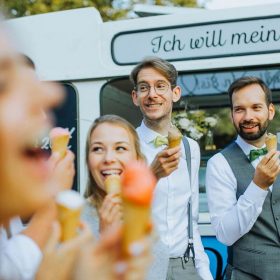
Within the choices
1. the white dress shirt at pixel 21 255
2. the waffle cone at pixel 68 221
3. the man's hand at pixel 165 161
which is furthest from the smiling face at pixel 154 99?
the waffle cone at pixel 68 221

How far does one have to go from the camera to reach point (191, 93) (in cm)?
471

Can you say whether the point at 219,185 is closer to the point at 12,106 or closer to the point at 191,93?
the point at 191,93

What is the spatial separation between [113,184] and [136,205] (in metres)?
1.04

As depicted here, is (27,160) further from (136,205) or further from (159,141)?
(159,141)

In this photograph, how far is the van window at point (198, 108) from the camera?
462cm

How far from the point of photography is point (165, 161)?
102 inches

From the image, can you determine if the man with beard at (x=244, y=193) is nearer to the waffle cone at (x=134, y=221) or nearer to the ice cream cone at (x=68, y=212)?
the ice cream cone at (x=68, y=212)

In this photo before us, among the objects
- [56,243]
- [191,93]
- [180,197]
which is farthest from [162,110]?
[56,243]

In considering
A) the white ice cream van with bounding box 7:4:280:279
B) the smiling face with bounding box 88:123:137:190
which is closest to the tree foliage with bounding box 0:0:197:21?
the white ice cream van with bounding box 7:4:280:279

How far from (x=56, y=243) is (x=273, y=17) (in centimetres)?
379

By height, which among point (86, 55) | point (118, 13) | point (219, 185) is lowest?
point (219, 185)

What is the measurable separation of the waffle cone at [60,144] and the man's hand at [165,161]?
3.59ft

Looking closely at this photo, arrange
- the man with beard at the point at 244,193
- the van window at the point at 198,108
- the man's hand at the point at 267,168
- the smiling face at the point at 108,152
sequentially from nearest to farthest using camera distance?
the smiling face at the point at 108,152 < the man's hand at the point at 267,168 < the man with beard at the point at 244,193 < the van window at the point at 198,108

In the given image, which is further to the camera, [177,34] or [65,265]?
[177,34]
